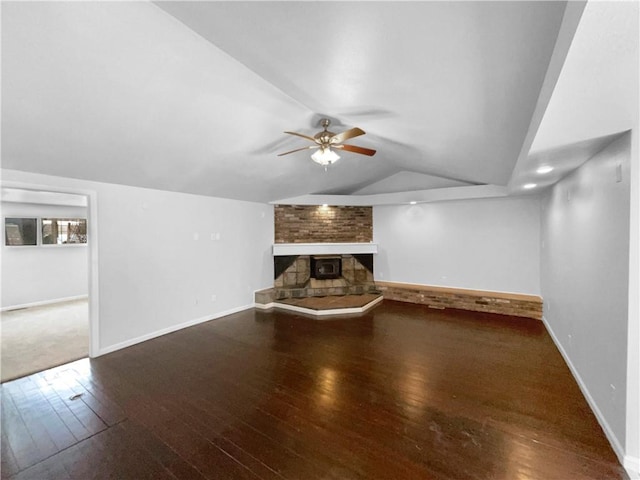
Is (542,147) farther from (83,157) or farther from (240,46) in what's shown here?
(83,157)

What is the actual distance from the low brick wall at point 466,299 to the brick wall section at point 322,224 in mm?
1432

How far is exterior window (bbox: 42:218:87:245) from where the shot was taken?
19.5 ft

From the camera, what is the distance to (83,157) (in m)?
2.87

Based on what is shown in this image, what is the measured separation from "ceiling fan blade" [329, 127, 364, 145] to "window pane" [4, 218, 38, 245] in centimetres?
711

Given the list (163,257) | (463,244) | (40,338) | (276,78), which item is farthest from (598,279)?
(40,338)

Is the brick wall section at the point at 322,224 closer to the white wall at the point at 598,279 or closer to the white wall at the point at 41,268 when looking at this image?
the white wall at the point at 598,279

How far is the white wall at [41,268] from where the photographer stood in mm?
5445

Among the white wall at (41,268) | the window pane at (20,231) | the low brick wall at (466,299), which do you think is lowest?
the low brick wall at (466,299)

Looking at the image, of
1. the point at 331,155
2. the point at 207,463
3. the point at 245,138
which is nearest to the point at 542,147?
the point at 331,155

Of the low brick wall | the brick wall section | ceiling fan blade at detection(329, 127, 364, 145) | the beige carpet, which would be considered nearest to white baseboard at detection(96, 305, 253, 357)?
the beige carpet

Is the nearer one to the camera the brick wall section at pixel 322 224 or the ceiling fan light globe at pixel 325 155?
the ceiling fan light globe at pixel 325 155

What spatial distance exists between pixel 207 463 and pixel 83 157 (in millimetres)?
3250

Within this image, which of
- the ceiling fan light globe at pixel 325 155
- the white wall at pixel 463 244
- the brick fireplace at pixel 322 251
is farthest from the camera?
the brick fireplace at pixel 322 251

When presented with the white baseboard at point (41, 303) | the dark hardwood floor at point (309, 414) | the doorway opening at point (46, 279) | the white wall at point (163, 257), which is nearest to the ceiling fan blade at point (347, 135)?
the dark hardwood floor at point (309, 414)
